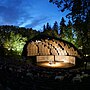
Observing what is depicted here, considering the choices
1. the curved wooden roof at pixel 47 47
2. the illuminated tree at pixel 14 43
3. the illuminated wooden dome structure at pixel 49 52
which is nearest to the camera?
the curved wooden roof at pixel 47 47

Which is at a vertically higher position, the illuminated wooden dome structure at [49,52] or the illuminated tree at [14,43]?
the illuminated tree at [14,43]

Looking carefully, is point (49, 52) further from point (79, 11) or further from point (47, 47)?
point (79, 11)

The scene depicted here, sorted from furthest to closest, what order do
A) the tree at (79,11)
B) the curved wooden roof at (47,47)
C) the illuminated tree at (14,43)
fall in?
the illuminated tree at (14,43)
the curved wooden roof at (47,47)
the tree at (79,11)

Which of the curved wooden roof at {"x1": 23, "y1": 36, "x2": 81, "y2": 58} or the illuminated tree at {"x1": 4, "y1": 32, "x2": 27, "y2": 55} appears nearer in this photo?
the curved wooden roof at {"x1": 23, "y1": 36, "x2": 81, "y2": 58}

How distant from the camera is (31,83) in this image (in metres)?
13.3

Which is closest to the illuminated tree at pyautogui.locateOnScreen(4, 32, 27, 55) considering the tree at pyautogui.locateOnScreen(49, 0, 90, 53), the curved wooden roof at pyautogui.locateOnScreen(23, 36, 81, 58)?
the curved wooden roof at pyautogui.locateOnScreen(23, 36, 81, 58)

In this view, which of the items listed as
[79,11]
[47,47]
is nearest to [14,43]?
[47,47]

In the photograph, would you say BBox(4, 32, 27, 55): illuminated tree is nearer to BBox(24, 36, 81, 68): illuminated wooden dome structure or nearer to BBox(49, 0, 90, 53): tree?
BBox(24, 36, 81, 68): illuminated wooden dome structure

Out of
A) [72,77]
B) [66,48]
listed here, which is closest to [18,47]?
[66,48]

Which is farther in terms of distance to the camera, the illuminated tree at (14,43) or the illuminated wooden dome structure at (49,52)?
the illuminated tree at (14,43)

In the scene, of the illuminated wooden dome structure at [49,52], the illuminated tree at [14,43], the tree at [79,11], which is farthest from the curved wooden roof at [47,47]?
the tree at [79,11]

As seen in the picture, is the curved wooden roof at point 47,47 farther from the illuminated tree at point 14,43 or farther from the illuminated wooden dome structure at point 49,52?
the illuminated tree at point 14,43

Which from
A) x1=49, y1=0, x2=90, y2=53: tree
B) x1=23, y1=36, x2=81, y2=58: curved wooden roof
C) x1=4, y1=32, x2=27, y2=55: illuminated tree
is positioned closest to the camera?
x1=49, y1=0, x2=90, y2=53: tree

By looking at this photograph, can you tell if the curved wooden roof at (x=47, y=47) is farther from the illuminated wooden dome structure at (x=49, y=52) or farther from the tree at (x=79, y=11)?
the tree at (x=79, y=11)
